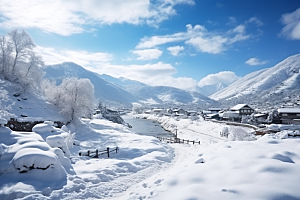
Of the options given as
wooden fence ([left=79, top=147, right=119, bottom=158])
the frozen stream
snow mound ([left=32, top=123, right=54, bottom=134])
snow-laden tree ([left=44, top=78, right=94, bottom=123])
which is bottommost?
the frozen stream

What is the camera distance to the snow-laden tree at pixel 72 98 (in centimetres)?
3682

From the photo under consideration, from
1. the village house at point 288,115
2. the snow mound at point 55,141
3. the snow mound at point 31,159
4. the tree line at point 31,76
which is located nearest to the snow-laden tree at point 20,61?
the tree line at point 31,76

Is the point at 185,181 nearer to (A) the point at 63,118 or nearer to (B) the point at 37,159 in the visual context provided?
(B) the point at 37,159

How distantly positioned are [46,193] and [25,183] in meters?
1.27

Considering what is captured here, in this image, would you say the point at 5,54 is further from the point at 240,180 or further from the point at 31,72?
the point at 240,180

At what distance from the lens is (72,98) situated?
126 ft

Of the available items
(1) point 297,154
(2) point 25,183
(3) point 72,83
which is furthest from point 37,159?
(3) point 72,83

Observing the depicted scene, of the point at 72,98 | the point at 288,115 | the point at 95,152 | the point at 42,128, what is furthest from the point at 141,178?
the point at 288,115

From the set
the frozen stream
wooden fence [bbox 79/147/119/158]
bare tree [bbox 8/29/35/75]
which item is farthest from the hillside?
the frozen stream

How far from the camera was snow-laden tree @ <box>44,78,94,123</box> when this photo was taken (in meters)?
36.8

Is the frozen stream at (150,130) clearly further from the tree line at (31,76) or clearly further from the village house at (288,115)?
the village house at (288,115)

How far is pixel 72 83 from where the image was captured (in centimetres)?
4003

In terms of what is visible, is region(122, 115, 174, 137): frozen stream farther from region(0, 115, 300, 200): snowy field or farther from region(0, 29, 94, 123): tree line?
region(0, 115, 300, 200): snowy field

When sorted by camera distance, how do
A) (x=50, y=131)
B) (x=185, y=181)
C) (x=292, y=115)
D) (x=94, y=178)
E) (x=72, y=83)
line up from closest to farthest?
(x=185, y=181), (x=94, y=178), (x=50, y=131), (x=72, y=83), (x=292, y=115)
